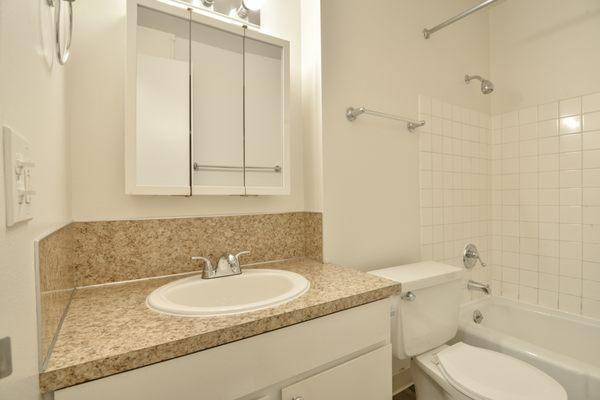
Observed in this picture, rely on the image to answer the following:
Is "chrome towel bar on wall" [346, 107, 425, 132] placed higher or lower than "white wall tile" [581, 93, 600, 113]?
lower

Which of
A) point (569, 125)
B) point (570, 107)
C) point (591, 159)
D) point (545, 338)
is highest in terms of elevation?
point (570, 107)

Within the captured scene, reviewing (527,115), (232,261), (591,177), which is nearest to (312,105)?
(232,261)

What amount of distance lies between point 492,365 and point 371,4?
5.72ft

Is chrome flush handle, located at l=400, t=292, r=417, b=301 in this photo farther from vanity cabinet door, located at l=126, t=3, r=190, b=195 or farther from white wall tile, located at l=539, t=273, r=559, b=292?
white wall tile, located at l=539, t=273, r=559, b=292

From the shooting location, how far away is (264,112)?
1.26 m

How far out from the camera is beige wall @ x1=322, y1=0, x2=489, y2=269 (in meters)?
1.34

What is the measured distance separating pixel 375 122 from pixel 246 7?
2.58 ft

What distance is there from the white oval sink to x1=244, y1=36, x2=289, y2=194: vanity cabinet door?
13.9 inches

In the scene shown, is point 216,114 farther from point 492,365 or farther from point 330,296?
point 492,365

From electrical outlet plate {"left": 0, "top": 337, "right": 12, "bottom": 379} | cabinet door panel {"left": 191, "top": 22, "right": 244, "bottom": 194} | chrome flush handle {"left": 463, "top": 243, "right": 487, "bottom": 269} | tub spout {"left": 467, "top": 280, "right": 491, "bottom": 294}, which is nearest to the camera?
electrical outlet plate {"left": 0, "top": 337, "right": 12, "bottom": 379}

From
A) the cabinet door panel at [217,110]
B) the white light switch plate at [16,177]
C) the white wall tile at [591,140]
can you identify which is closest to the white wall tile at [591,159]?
the white wall tile at [591,140]

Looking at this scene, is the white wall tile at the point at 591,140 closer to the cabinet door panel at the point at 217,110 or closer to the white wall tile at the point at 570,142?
the white wall tile at the point at 570,142

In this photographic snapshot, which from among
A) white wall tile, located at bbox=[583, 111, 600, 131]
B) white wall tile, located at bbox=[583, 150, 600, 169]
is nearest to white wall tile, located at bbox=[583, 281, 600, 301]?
white wall tile, located at bbox=[583, 150, 600, 169]

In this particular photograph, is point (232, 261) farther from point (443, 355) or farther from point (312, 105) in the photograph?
point (443, 355)
